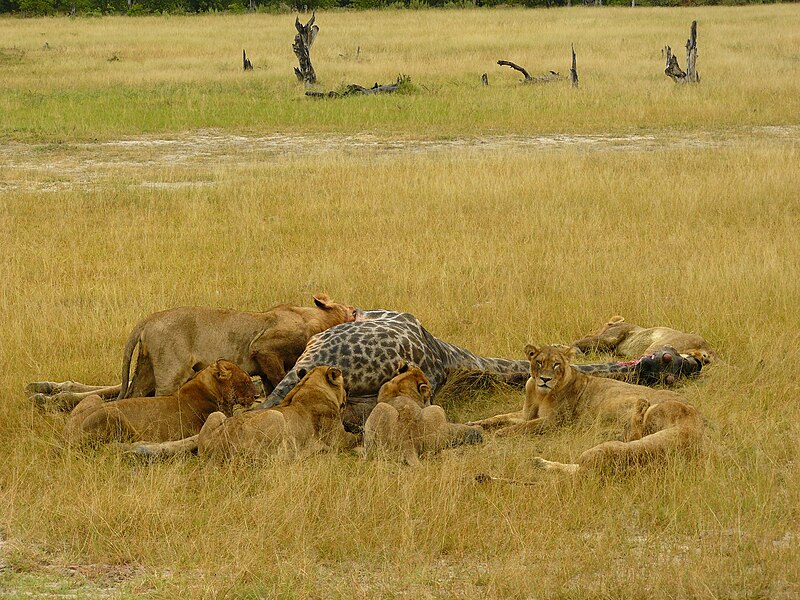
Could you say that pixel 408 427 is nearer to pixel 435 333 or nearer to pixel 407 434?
pixel 407 434

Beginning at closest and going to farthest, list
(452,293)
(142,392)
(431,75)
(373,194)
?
(142,392)
(452,293)
(373,194)
(431,75)

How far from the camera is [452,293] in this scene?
33.5ft

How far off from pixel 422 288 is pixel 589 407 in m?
3.42

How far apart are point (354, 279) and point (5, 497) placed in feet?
17.3

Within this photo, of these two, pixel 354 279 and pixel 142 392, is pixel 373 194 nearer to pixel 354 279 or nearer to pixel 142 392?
pixel 354 279

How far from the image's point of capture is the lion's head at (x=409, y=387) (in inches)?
264

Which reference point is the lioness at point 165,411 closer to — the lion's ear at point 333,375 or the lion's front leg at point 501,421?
the lion's ear at point 333,375

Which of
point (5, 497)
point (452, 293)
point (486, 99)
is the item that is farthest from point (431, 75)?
point (5, 497)

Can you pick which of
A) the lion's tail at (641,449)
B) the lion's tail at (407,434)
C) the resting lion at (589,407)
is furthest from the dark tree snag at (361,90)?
the lion's tail at (641,449)

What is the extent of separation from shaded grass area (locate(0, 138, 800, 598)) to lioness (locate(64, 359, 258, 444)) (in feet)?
0.59

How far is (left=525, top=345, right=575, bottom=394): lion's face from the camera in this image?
6.98 metres

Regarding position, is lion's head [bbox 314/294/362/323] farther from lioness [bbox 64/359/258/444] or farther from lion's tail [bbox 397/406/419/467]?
lion's tail [bbox 397/406/419/467]

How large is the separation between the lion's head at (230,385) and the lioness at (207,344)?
0.59 m

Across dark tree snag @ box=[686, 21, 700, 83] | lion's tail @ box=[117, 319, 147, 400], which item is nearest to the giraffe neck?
lion's tail @ box=[117, 319, 147, 400]
